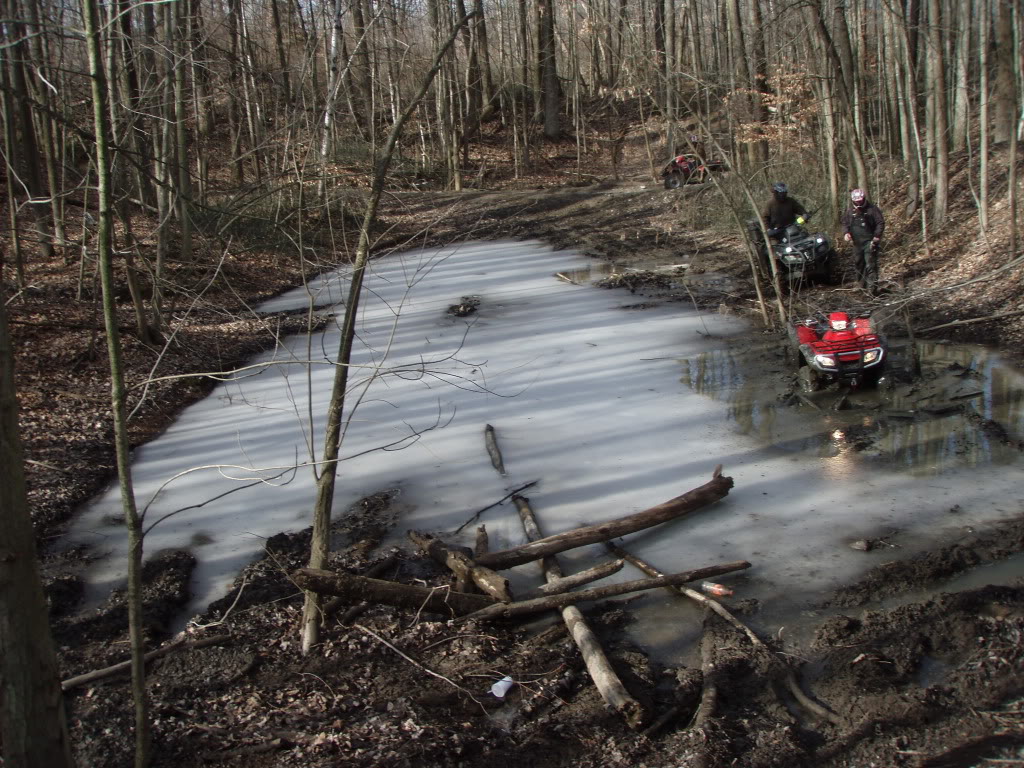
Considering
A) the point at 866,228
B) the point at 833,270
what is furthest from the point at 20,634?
the point at 833,270

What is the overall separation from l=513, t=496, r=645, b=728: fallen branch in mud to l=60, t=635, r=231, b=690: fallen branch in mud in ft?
7.33

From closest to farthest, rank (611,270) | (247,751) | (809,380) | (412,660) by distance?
Result: 1. (247,751)
2. (412,660)
3. (809,380)
4. (611,270)

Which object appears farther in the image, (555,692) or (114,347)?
(555,692)

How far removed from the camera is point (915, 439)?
8602mm

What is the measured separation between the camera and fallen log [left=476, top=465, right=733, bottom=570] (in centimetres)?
633

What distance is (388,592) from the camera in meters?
5.68

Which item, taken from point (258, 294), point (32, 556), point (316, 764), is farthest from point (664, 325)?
point (32, 556)

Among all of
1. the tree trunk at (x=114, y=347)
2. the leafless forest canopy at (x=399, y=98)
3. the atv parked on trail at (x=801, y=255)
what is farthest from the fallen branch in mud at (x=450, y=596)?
the atv parked on trail at (x=801, y=255)

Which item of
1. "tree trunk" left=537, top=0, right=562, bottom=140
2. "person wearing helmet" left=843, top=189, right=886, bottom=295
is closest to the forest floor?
"person wearing helmet" left=843, top=189, right=886, bottom=295

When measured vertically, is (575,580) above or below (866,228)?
below

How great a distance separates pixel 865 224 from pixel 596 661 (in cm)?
1030

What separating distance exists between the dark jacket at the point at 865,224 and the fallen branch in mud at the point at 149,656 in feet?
36.3

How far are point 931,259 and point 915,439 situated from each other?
320 inches

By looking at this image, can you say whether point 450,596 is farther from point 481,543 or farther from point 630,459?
point 630,459
